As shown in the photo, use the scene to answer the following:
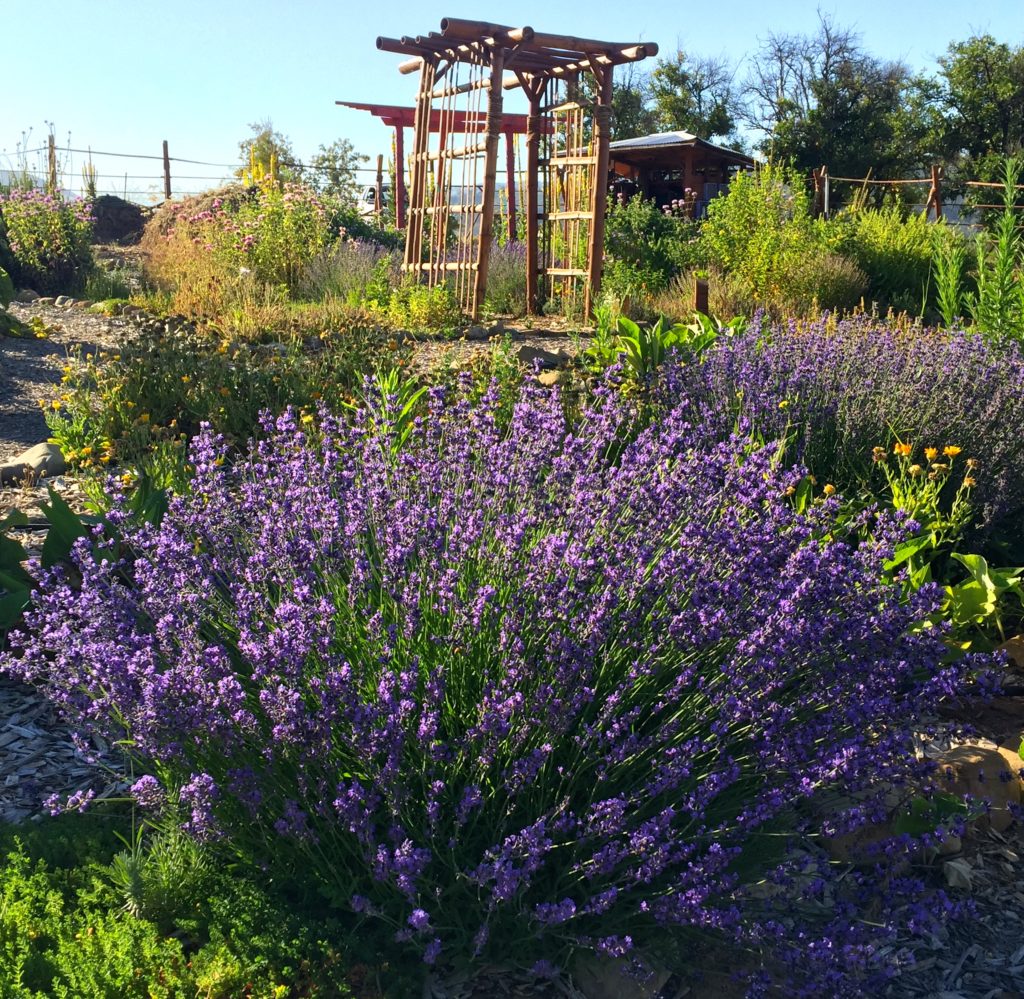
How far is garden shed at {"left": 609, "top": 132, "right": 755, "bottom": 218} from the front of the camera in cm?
2777

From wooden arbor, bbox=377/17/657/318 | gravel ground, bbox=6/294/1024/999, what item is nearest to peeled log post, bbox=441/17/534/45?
wooden arbor, bbox=377/17/657/318

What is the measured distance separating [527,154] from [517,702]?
35.4 ft

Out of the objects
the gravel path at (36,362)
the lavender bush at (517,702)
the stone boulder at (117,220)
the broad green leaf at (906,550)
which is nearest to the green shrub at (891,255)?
the gravel path at (36,362)

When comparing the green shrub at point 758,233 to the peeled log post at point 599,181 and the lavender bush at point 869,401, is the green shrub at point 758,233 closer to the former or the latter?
the peeled log post at point 599,181

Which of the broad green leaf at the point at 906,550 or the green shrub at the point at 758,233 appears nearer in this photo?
the broad green leaf at the point at 906,550

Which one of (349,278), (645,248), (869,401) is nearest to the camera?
(869,401)

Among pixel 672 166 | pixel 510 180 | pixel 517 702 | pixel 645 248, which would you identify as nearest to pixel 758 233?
pixel 645 248

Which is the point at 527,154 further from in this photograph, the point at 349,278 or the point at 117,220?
the point at 117,220

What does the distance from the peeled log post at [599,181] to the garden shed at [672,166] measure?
16067 mm

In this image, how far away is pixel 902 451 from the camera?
4.07 meters

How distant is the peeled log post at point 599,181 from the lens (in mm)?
11000

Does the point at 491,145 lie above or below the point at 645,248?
above

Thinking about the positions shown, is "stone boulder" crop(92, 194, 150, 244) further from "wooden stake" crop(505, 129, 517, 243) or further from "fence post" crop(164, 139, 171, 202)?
"wooden stake" crop(505, 129, 517, 243)

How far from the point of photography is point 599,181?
439 inches
